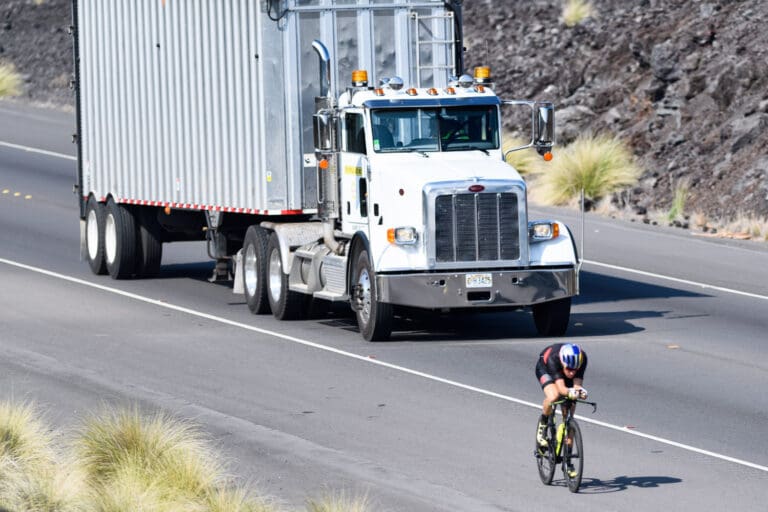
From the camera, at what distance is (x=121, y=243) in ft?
80.9

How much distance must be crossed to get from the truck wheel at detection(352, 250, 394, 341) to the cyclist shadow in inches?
253

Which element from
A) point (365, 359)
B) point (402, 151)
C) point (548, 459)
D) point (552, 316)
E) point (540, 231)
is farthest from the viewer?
point (402, 151)

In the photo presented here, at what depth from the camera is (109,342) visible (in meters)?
18.8

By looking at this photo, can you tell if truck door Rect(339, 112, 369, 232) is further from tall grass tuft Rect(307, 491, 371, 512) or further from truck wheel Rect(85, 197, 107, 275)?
tall grass tuft Rect(307, 491, 371, 512)

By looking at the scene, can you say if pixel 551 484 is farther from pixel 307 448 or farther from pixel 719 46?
pixel 719 46

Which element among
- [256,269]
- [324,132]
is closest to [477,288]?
[324,132]

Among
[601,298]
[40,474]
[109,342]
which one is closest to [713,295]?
[601,298]

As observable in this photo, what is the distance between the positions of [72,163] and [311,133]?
1825cm

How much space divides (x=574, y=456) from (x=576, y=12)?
3244 centimetres

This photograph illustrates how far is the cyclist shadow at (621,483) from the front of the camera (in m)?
11.9

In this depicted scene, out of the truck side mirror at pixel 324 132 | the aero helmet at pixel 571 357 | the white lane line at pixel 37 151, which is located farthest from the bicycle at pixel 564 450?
the white lane line at pixel 37 151

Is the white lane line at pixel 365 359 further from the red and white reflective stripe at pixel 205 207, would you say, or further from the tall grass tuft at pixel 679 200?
the tall grass tuft at pixel 679 200

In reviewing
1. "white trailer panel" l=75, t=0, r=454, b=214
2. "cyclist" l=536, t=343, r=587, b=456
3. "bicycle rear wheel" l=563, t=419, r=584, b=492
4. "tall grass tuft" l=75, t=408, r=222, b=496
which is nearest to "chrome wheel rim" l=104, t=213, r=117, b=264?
"white trailer panel" l=75, t=0, r=454, b=214

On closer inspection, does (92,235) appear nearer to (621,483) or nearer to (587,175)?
(587,175)
